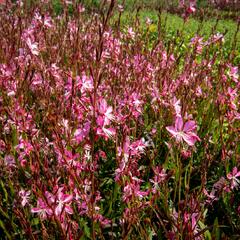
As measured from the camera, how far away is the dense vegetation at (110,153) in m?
1.28

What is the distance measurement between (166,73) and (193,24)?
669cm

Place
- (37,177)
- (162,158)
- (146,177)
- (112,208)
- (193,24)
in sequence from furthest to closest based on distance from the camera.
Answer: (193,24)
(162,158)
(146,177)
(112,208)
(37,177)

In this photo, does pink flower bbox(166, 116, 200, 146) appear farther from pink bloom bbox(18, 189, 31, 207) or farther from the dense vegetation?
pink bloom bbox(18, 189, 31, 207)

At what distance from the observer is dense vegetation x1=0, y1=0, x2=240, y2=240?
50.6 inches

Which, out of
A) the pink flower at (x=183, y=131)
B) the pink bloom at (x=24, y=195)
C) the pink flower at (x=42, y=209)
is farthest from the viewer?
the pink bloom at (x=24, y=195)

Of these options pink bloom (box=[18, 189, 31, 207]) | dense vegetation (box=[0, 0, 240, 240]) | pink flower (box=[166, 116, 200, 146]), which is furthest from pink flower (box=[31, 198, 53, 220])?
pink flower (box=[166, 116, 200, 146])

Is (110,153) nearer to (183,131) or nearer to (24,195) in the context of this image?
(24,195)

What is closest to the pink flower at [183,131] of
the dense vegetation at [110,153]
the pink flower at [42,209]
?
the dense vegetation at [110,153]

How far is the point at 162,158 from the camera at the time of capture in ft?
7.69

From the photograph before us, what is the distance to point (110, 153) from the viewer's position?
2.25 metres

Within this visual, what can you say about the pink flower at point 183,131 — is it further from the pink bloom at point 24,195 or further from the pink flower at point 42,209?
the pink bloom at point 24,195

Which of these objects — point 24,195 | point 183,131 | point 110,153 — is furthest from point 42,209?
point 110,153

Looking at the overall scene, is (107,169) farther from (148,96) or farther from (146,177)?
(148,96)

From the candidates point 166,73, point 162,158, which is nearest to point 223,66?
point 166,73
